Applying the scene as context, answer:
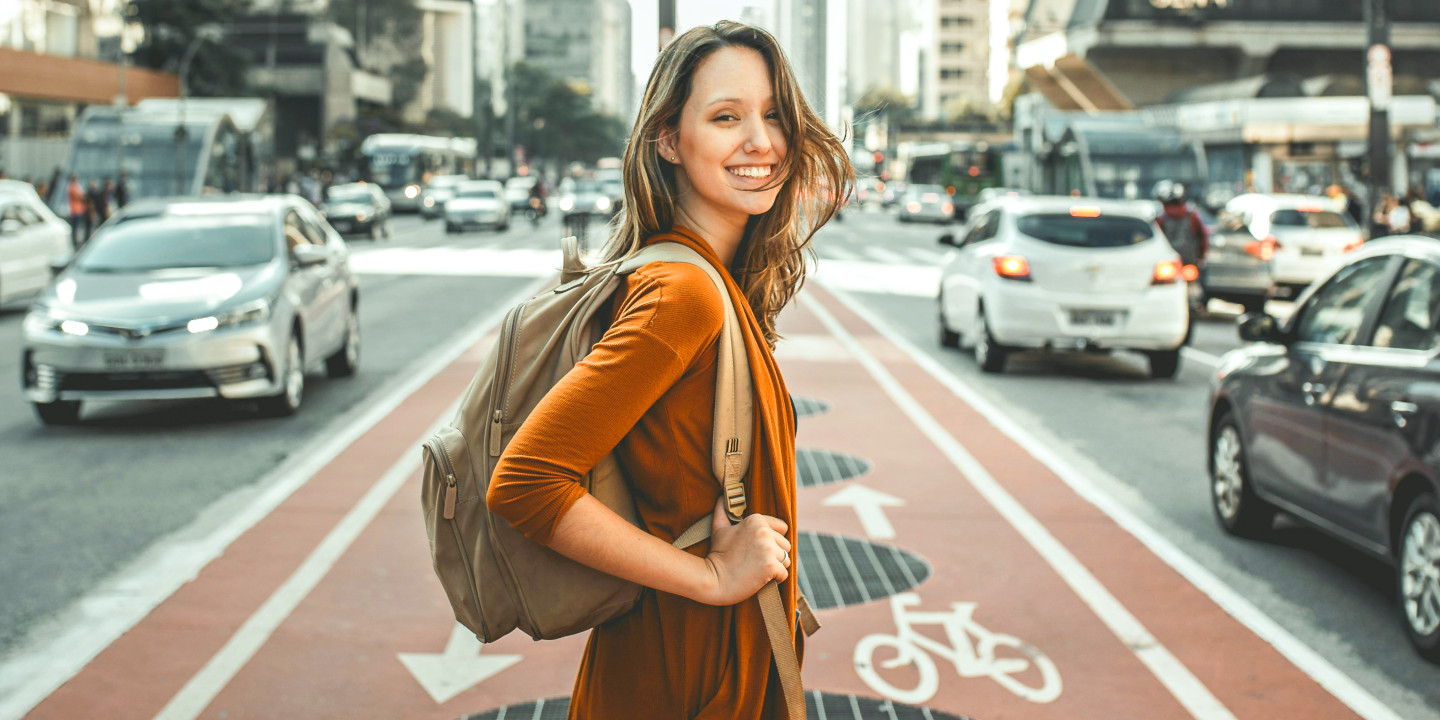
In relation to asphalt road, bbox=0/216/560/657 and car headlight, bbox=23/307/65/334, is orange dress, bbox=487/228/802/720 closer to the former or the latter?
asphalt road, bbox=0/216/560/657

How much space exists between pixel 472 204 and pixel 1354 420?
41.5 m

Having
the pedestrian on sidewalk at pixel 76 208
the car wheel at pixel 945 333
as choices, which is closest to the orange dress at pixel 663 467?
the car wheel at pixel 945 333

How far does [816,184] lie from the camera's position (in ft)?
7.62

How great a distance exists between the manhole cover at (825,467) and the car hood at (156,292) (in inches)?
164

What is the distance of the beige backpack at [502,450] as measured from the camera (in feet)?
6.55

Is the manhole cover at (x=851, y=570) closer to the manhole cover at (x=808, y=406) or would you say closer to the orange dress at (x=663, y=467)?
the orange dress at (x=663, y=467)

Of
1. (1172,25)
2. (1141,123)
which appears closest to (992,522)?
(1141,123)

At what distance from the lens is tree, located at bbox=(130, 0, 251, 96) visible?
69125mm

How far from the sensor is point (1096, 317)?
42.7ft

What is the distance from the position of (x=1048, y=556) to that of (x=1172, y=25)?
6953 cm

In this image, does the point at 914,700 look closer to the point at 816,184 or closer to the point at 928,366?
the point at 816,184

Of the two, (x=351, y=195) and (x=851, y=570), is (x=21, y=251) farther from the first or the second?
(x=351, y=195)

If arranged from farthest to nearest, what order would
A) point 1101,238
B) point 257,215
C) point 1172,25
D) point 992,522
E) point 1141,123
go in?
point 1172,25, point 1141,123, point 1101,238, point 257,215, point 992,522

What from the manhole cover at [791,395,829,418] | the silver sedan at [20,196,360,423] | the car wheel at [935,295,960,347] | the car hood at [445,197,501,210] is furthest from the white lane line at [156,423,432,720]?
the car hood at [445,197,501,210]
